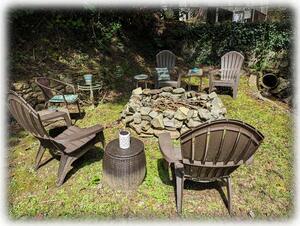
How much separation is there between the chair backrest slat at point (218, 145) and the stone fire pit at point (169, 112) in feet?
6.07

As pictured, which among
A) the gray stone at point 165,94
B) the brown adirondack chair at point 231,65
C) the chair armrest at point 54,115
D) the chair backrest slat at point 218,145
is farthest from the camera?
the brown adirondack chair at point 231,65

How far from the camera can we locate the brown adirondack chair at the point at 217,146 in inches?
90.2

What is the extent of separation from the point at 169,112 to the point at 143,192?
178cm

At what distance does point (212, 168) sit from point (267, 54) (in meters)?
7.27

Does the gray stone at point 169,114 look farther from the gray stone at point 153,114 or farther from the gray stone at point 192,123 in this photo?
the gray stone at point 192,123

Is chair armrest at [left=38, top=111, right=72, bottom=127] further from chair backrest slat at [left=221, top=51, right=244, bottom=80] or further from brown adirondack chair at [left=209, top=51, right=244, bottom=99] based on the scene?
chair backrest slat at [left=221, top=51, right=244, bottom=80]

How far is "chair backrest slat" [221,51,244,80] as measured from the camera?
21.4ft

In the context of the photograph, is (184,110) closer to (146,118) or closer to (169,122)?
(169,122)

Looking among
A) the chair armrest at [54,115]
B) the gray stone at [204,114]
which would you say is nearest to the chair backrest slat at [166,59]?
the gray stone at [204,114]

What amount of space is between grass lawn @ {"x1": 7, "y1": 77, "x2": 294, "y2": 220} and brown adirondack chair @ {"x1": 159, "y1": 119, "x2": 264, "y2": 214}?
0.54 meters

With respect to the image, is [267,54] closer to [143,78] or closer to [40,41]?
[143,78]

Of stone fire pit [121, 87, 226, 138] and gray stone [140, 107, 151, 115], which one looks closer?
stone fire pit [121, 87, 226, 138]

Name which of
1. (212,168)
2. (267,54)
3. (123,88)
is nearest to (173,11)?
(267,54)

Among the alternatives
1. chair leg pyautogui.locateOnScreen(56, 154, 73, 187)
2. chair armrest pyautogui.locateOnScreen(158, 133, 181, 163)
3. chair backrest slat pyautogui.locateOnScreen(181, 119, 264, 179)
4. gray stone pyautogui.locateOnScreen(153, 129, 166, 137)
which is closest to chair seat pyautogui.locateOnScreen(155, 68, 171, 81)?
gray stone pyautogui.locateOnScreen(153, 129, 166, 137)
